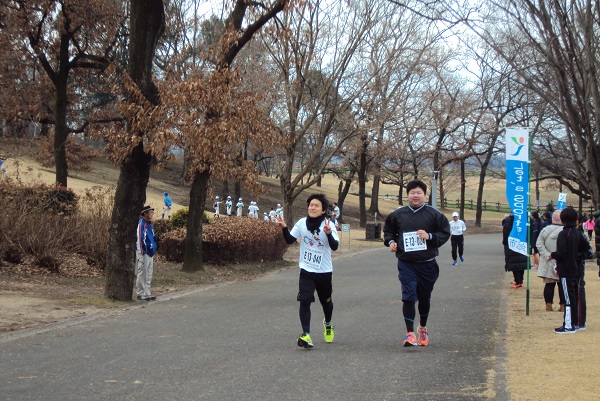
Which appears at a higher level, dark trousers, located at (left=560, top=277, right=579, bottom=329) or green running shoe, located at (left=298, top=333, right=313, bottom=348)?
dark trousers, located at (left=560, top=277, right=579, bottom=329)

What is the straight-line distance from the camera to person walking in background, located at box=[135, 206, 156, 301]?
13.0 metres

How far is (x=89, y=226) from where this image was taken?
1641 cm

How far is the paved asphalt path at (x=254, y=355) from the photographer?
238 inches

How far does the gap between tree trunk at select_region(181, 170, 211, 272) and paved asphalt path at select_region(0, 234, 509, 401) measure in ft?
15.8

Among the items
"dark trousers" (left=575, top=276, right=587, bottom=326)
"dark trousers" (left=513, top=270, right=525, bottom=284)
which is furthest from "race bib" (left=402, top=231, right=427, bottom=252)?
"dark trousers" (left=513, top=270, right=525, bottom=284)

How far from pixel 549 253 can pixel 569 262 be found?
6.50ft

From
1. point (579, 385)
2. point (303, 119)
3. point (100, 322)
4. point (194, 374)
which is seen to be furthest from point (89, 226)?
point (303, 119)

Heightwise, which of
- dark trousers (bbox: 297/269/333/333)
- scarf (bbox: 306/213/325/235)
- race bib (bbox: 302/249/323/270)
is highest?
scarf (bbox: 306/213/325/235)

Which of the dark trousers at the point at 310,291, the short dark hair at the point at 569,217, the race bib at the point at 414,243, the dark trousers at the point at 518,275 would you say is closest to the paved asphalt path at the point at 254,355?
the dark trousers at the point at 310,291

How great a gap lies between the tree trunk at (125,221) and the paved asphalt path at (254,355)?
78 cm

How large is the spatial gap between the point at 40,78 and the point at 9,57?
3624 mm

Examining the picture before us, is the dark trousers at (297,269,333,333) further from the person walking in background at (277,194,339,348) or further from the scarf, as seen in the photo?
the scarf

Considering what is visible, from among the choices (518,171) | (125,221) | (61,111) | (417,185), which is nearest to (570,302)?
(518,171)

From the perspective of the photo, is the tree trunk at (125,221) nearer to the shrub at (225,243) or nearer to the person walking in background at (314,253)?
the person walking in background at (314,253)
